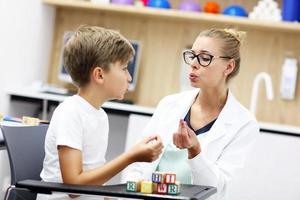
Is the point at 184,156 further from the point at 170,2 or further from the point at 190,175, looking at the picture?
the point at 170,2

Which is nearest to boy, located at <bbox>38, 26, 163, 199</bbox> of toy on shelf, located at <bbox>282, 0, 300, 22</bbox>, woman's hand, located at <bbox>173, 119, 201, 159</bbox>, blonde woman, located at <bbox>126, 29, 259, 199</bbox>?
woman's hand, located at <bbox>173, 119, 201, 159</bbox>

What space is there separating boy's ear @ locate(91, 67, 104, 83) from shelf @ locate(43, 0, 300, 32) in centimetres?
208

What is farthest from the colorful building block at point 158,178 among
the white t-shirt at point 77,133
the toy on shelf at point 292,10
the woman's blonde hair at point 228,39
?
the toy on shelf at point 292,10

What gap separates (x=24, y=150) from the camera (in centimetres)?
205

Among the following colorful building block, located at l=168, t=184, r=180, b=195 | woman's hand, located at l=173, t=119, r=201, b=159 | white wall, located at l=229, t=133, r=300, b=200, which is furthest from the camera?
white wall, located at l=229, t=133, r=300, b=200

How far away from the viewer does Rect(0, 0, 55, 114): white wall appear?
3832 mm

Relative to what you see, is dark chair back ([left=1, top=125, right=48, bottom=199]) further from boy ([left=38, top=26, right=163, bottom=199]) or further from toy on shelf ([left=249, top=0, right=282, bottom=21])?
toy on shelf ([left=249, top=0, right=282, bottom=21])

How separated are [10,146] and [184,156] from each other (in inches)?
27.3

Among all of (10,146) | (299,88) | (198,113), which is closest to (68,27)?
(299,88)

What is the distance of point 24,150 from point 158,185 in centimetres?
58

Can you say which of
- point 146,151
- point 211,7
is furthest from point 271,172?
point 146,151

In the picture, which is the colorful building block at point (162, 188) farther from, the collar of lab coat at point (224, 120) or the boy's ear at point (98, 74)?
the collar of lab coat at point (224, 120)

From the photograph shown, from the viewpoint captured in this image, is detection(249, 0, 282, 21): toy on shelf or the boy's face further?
detection(249, 0, 282, 21): toy on shelf

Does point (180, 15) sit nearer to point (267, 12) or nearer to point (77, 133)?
point (267, 12)
